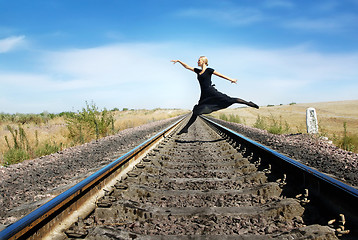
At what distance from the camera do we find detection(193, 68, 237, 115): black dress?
753cm

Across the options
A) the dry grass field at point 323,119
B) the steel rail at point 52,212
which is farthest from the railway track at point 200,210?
the dry grass field at point 323,119

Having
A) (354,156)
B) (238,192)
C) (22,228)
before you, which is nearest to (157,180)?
(238,192)

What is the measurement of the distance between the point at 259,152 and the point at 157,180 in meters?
2.53

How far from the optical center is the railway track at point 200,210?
82.9 inches

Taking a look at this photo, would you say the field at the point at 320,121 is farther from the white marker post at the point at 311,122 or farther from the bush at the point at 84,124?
the bush at the point at 84,124

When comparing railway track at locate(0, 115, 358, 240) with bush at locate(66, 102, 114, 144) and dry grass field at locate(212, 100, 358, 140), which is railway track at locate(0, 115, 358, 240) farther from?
bush at locate(66, 102, 114, 144)

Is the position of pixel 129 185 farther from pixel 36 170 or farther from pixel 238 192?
pixel 36 170

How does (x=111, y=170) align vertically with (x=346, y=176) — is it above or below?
above

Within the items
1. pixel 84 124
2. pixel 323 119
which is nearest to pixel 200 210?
pixel 84 124

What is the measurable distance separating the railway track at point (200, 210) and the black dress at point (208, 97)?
13.6 ft

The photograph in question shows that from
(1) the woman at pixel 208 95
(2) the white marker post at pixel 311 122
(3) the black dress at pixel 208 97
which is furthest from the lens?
(2) the white marker post at pixel 311 122

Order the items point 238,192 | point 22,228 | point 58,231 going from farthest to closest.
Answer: point 238,192 < point 58,231 < point 22,228

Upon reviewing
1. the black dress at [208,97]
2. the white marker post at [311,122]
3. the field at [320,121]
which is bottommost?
the field at [320,121]

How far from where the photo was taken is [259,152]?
546cm
